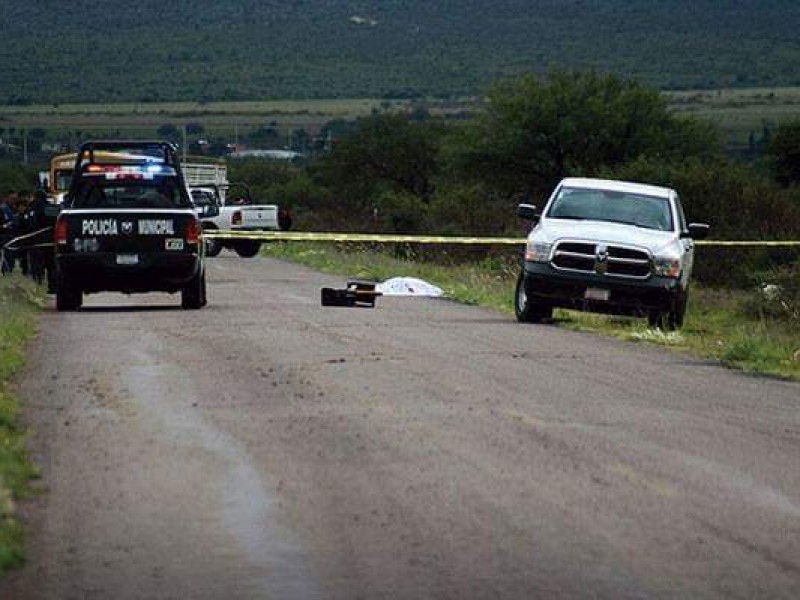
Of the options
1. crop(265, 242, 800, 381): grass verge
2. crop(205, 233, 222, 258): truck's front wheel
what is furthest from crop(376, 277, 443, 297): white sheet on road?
crop(205, 233, 222, 258): truck's front wheel

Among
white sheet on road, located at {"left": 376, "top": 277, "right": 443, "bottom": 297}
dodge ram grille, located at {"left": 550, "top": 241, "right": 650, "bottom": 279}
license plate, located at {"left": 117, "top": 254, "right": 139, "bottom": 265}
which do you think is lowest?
white sheet on road, located at {"left": 376, "top": 277, "right": 443, "bottom": 297}

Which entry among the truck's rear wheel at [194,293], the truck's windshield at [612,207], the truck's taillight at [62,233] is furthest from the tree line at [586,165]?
the truck's taillight at [62,233]

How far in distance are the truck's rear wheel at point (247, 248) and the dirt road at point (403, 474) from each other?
28.9 meters

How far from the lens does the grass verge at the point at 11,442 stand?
935cm

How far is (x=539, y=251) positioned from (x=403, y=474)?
43.3 feet

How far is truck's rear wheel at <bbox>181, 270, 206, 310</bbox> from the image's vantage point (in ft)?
86.8

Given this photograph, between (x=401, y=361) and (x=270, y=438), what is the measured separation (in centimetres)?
510

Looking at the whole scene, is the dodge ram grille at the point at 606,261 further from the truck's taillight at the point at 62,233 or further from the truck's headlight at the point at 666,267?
the truck's taillight at the point at 62,233

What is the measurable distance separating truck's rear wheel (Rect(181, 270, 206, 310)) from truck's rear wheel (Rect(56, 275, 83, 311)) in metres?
1.29

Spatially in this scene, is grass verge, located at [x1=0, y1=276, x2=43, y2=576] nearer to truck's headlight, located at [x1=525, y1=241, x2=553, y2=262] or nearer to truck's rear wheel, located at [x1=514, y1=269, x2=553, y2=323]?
truck's rear wheel, located at [x1=514, y1=269, x2=553, y2=323]

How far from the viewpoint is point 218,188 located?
180ft

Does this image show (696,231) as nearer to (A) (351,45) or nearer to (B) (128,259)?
(B) (128,259)

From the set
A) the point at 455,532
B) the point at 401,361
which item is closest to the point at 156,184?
the point at 401,361

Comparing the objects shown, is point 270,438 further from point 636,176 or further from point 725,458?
point 636,176
